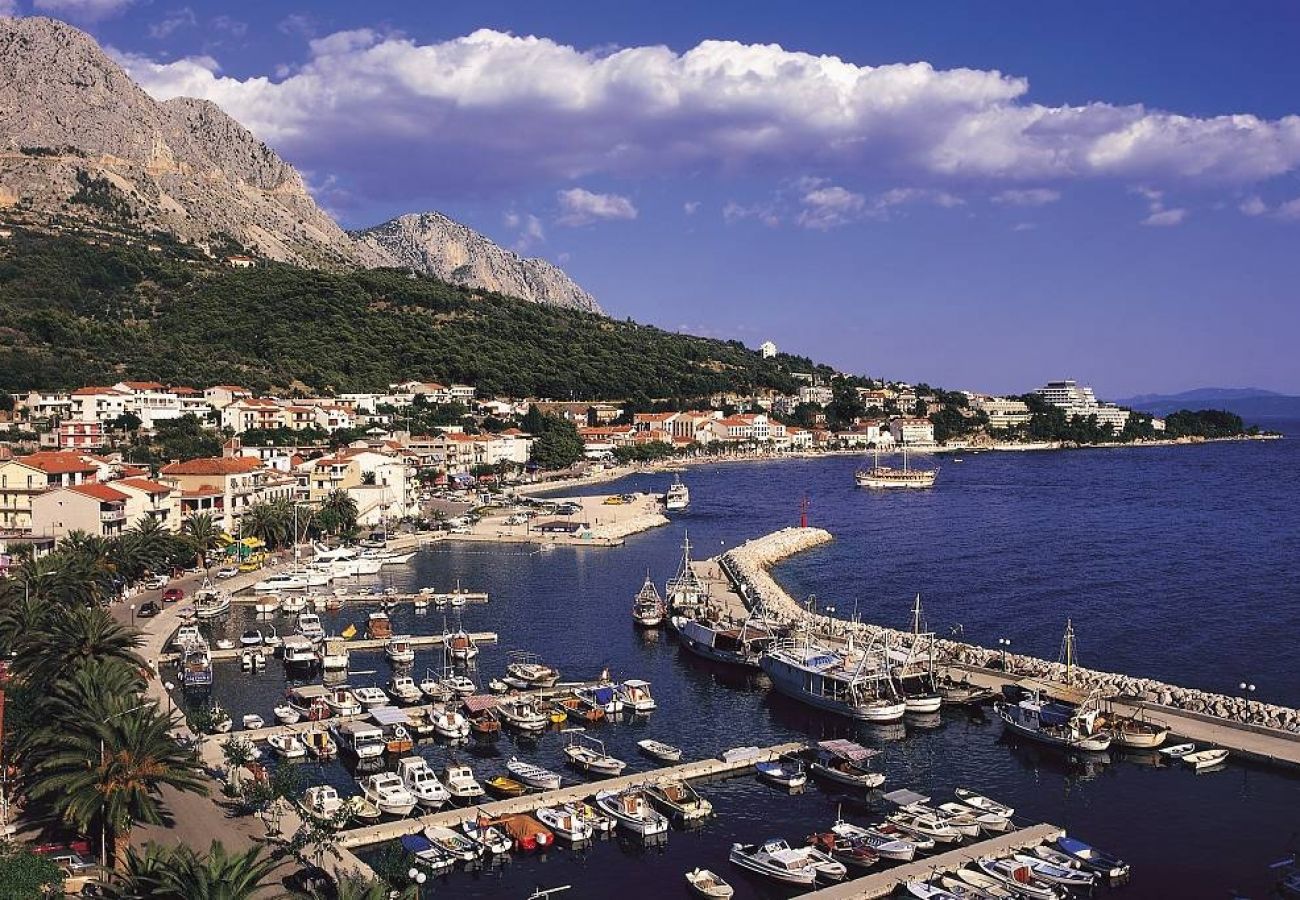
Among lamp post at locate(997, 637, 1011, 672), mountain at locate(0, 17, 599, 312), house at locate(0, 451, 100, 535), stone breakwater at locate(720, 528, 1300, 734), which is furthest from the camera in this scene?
mountain at locate(0, 17, 599, 312)

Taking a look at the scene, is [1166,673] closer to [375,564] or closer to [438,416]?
[375,564]

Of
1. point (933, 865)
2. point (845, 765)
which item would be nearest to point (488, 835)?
point (933, 865)

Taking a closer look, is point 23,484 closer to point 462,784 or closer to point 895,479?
point 462,784

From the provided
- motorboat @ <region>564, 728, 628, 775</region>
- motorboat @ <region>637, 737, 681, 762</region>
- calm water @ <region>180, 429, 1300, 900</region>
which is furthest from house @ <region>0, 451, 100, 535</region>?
motorboat @ <region>637, 737, 681, 762</region>

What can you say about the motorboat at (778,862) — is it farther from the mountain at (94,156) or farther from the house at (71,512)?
the mountain at (94,156)

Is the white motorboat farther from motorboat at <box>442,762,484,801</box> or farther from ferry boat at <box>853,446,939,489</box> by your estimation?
ferry boat at <box>853,446,939,489</box>
